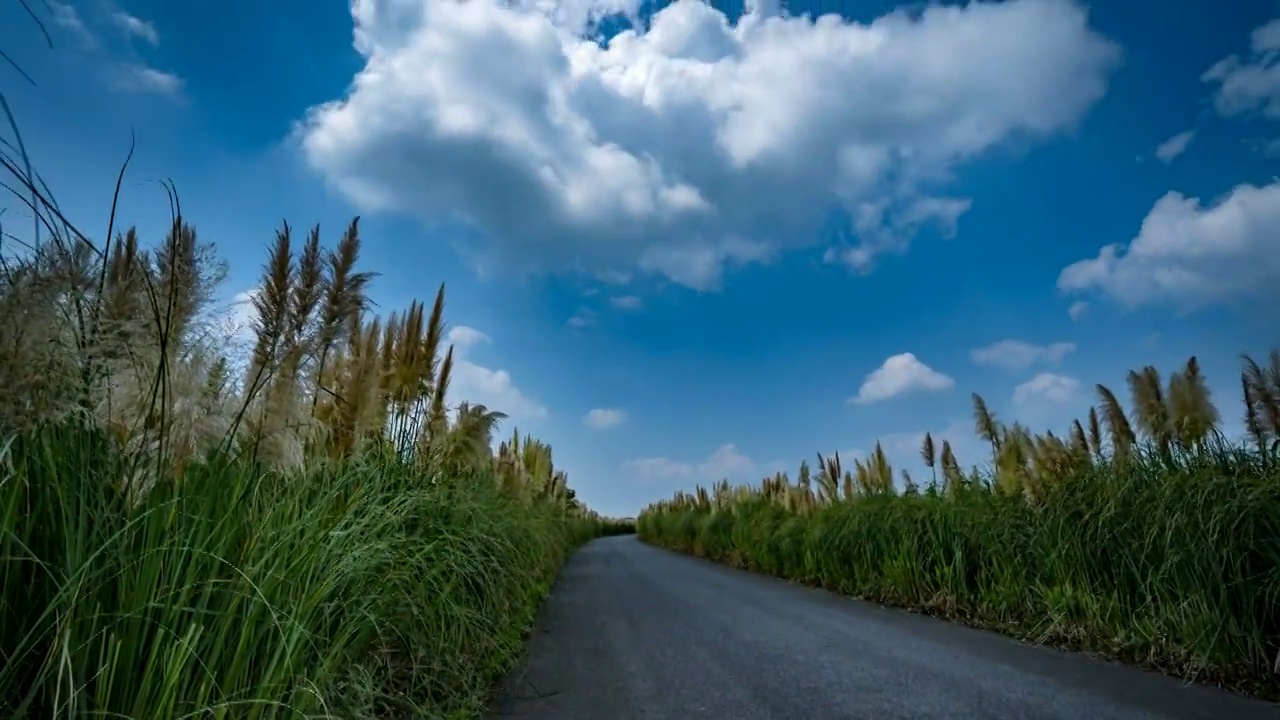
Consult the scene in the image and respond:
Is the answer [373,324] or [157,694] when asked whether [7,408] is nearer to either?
[157,694]

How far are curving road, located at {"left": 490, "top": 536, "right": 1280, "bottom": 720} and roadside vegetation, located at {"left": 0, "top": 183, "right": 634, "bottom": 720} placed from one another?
2.72 feet

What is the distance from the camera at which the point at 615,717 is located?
161 inches

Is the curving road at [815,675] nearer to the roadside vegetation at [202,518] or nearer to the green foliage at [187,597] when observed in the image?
the roadside vegetation at [202,518]

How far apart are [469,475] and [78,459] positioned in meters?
4.97

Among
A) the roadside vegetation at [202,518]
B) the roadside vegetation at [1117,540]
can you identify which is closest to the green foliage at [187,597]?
the roadside vegetation at [202,518]

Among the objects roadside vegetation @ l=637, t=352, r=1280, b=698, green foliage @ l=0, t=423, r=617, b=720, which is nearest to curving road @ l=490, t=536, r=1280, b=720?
roadside vegetation @ l=637, t=352, r=1280, b=698

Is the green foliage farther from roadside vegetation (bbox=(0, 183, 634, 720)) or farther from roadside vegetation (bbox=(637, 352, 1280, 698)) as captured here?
roadside vegetation (bbox=(637, 352, 1280, 698))

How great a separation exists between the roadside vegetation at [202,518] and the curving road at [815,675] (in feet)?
2.72

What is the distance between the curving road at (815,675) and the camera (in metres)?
4.16

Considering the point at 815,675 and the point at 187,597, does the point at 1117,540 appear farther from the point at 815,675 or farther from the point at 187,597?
the point at 187,597

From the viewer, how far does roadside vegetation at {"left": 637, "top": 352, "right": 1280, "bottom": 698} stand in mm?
4715

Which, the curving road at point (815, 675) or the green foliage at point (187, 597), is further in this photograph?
the curving road at point (815, 675)

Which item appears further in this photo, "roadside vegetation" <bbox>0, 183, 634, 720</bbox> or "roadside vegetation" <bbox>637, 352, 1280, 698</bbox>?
"roadside vegetation" <bbox>637, 352, 1280, 698</bbox>

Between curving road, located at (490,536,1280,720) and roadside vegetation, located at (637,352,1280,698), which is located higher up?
roadside vegetation, located at (637,352,1280,698)
